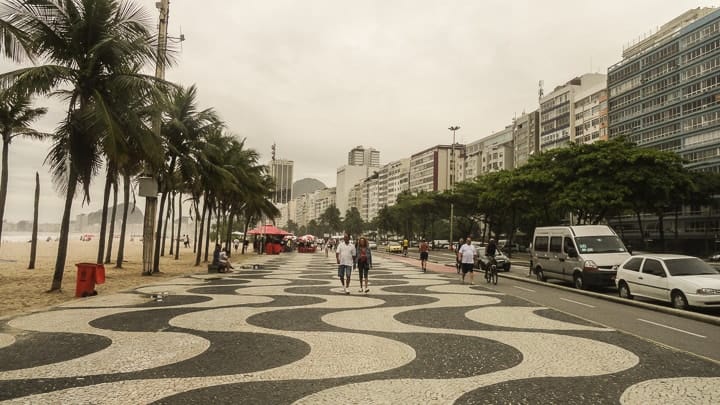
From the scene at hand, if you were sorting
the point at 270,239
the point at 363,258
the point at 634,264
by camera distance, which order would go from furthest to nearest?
the point at 270,239
the point at 363,258
the point at 634,264

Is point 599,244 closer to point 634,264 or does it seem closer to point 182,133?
point 634,264

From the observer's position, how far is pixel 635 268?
15188 mm

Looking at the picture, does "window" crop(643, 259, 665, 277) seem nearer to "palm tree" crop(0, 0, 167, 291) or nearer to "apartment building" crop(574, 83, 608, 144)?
"palm tree" crop(0, 0, 167, 291)

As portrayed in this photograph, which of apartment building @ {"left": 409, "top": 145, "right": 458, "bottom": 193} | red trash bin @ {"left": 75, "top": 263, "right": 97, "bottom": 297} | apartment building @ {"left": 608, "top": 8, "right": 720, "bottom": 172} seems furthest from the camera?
apartment building @ {"left": 409, "top": 145, "right": 458, "bottom": 193}

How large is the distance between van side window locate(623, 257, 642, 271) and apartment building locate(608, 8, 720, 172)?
54779 mm

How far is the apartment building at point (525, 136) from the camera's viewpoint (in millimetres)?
109312

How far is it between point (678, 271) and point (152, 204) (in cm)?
1927

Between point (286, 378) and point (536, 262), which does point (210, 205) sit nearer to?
point (536, 262)

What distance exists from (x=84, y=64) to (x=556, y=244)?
56.7ft

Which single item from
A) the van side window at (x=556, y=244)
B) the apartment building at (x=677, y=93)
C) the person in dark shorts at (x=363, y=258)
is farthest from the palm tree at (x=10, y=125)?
the apartment building at (x=677, y=93)

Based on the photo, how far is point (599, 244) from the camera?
18.8 metres

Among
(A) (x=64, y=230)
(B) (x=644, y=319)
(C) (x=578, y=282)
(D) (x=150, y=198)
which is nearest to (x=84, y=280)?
→ (A) (x=64, y=230)

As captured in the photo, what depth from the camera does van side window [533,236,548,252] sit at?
21.3 meters

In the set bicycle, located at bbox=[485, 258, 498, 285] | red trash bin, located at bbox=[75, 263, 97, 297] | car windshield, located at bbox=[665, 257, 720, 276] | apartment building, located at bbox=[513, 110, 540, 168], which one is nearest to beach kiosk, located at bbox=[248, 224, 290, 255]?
bicycle, located at bbox=[485, 258, 498, 285]
